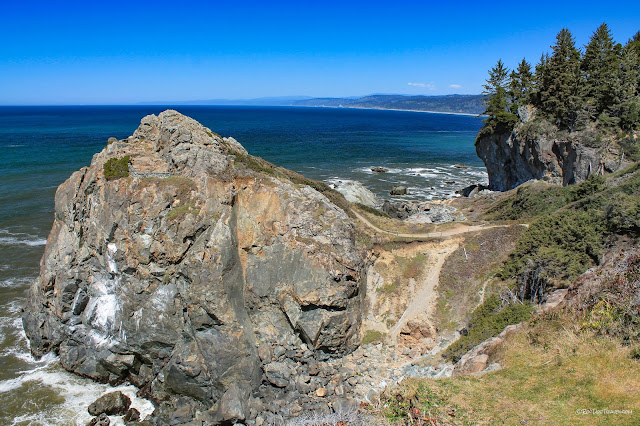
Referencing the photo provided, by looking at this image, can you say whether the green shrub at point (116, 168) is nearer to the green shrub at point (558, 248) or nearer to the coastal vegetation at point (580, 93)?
the green shrub at point (558, 248)

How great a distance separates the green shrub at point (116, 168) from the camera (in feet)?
93.6

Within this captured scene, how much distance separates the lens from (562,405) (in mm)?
13570

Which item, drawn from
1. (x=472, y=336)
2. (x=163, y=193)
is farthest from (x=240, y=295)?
(x=472, y=336)

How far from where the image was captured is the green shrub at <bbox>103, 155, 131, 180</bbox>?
28.5m

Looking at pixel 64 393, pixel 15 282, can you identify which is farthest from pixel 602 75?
pixel 15 282

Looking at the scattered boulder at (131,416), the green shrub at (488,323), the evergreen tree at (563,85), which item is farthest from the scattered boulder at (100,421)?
the evergreen tree at (563,85)

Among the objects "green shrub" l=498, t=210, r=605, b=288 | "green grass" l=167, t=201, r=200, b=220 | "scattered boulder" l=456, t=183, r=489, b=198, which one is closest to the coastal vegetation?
"scattered boulder" l=456, t=183, r=489, b=198

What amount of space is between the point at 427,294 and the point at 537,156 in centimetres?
3641

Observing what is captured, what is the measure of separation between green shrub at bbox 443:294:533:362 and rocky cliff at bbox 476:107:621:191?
101ft

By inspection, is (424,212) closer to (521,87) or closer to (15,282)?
(521,87)

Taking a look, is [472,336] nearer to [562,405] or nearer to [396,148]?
[562,405]

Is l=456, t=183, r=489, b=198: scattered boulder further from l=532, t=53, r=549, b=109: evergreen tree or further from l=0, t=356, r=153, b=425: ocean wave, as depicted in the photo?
l=0, t=356, r=153, b=425: ocean wave

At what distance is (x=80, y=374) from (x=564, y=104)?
59.5 metres

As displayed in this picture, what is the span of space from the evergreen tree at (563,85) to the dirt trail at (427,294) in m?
32.2
